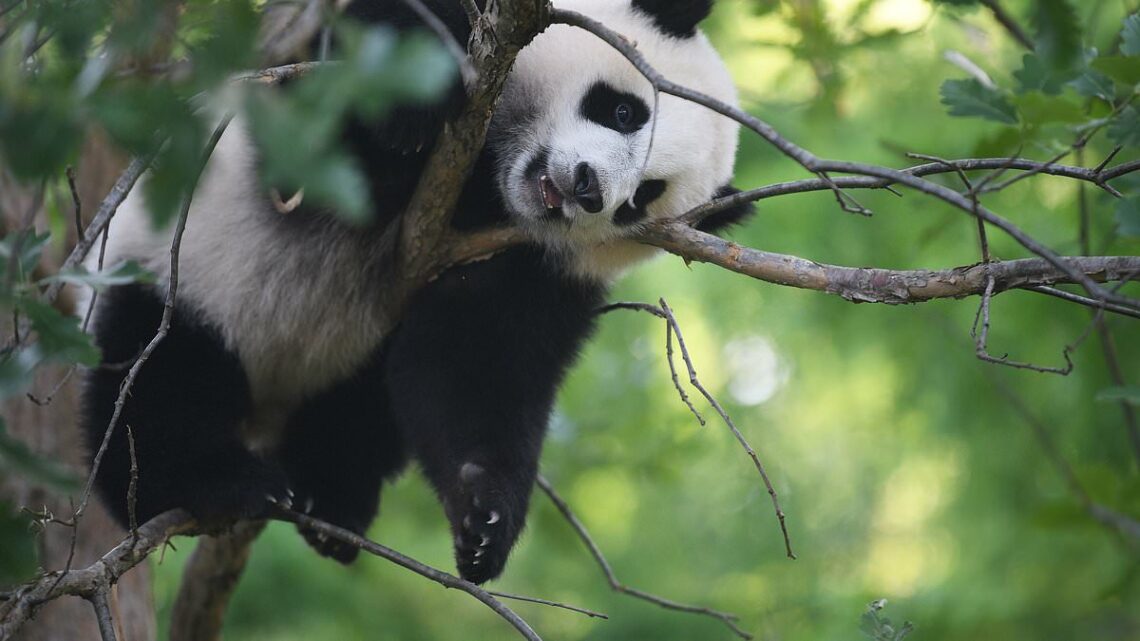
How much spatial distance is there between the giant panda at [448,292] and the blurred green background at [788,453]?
1.37m

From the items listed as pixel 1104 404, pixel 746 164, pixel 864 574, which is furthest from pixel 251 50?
pixel 864 574

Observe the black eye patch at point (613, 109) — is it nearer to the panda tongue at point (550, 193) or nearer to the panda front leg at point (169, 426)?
the panda tongue at point (550, 193)

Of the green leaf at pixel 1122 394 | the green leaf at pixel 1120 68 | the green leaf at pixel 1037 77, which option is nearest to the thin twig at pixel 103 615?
the green leaf at pixel 1122 394

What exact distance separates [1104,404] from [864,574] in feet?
10.4

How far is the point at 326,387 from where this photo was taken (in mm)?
3768

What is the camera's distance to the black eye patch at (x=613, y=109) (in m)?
3.04

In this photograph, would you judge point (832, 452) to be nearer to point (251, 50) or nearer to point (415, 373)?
point (415, 373)

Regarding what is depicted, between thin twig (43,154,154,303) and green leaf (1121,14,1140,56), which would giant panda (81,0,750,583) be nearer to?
thin twig (43,154,154,303)

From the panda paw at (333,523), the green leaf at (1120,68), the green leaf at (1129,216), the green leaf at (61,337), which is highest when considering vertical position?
the green leaf at (1120,68)

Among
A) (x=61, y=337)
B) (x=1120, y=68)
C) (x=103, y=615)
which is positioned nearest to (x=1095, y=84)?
(x=1120, y=68)

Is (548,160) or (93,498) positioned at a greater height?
(548,160)

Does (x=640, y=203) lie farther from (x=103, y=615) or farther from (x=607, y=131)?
(x=103, y=615)

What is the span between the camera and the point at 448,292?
3.25 metres

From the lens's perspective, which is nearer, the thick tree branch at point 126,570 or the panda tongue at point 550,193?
the thick tree branch at point 126,570
